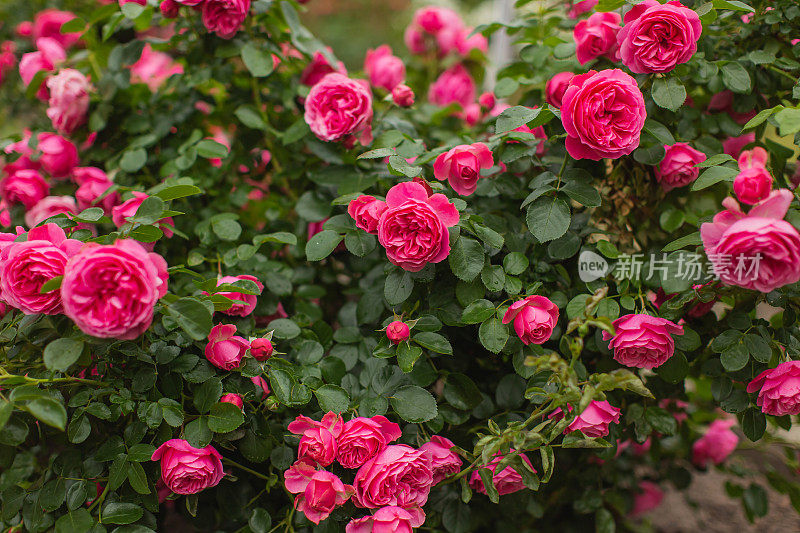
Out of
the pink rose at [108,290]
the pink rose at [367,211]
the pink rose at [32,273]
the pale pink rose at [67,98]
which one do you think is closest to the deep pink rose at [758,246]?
the pink rose at [367,211]

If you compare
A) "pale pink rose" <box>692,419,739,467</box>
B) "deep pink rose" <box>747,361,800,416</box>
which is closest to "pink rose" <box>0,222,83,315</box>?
"deep pink rose" <box>747,361,800,416</box>

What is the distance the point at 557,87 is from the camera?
97cm

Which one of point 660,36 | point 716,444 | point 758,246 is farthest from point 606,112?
point 716,444

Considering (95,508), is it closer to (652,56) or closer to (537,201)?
(537,201)

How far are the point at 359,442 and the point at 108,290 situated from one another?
1.23 ft

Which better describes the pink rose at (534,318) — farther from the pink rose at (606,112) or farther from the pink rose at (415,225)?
the pink rose at (606,112)

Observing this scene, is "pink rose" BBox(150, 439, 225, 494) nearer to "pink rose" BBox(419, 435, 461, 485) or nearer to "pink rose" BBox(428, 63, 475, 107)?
"pink rose" BBox(419, 435, 461, 485)

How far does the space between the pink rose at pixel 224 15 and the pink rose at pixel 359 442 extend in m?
0.78

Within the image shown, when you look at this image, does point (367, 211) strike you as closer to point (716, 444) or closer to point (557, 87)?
point (557, 87)

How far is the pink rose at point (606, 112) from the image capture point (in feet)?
2.51

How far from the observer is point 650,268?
0.90 metres

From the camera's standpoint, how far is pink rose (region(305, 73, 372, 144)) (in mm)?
974

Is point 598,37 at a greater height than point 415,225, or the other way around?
point 598,37

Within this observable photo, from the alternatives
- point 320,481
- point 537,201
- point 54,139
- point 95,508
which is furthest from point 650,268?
point 54,139
